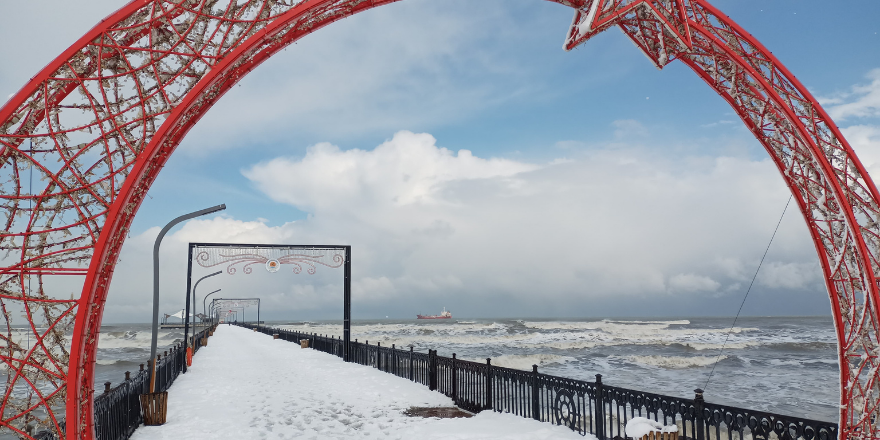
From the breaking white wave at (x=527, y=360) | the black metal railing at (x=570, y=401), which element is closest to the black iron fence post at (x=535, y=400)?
the black metal railing at (x=570, y=401)

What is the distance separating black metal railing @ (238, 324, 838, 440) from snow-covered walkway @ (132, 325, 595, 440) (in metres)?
0.37

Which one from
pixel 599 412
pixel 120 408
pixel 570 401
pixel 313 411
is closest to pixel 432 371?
pixel 313 411

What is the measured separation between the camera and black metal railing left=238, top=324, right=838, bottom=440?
6.05m

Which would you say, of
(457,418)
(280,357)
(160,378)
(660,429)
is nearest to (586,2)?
(660,429)

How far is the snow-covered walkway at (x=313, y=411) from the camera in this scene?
8.80 m

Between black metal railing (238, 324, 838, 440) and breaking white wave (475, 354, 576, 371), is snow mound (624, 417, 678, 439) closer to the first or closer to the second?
black metal railing (238, 324, 838, 440)

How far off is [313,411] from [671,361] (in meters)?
31.6

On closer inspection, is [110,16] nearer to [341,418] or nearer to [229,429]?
[229,429]

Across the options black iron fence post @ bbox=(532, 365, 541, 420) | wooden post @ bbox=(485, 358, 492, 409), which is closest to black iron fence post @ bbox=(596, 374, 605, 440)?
black iron fence post @ bbox=(532, 365, 541, 420)

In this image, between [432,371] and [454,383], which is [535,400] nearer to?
[454,383]

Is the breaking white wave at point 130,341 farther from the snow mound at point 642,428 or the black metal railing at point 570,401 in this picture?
the snow mound at point 642,428

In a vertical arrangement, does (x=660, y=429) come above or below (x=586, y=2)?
below

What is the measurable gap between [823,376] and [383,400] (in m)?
27.0

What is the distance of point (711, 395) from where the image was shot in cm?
2095
